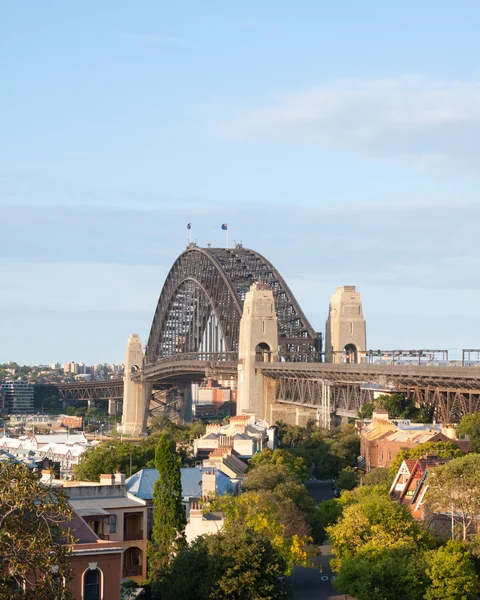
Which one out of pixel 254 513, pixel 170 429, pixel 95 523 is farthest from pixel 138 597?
pixel 170 429

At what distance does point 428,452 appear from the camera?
105312 mm

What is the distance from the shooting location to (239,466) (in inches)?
4577

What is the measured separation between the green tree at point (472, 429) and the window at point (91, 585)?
6028 cm

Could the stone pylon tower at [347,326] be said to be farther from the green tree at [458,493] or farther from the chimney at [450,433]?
the green tree at [458,493]

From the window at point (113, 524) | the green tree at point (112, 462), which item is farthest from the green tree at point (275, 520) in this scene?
the green tree at point (112, 462)

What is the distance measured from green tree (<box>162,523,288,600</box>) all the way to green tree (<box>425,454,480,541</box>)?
14886mm

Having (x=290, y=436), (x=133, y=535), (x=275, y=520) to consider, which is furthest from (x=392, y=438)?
(x=133, y=535)

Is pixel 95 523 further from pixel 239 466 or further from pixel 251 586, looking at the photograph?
pixel 239 466

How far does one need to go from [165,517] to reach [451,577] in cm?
1515

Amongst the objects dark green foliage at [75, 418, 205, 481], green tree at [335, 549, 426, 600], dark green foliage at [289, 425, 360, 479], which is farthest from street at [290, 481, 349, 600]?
dark green foliage at [289, 425, 360, 479]

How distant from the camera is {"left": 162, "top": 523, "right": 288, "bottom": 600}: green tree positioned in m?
65.7

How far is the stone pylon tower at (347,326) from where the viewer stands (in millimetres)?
194375

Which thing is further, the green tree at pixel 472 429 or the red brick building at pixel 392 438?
the red brick building at pixel 392 438

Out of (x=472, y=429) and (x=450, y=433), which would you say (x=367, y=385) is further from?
(x=472, y=429)
